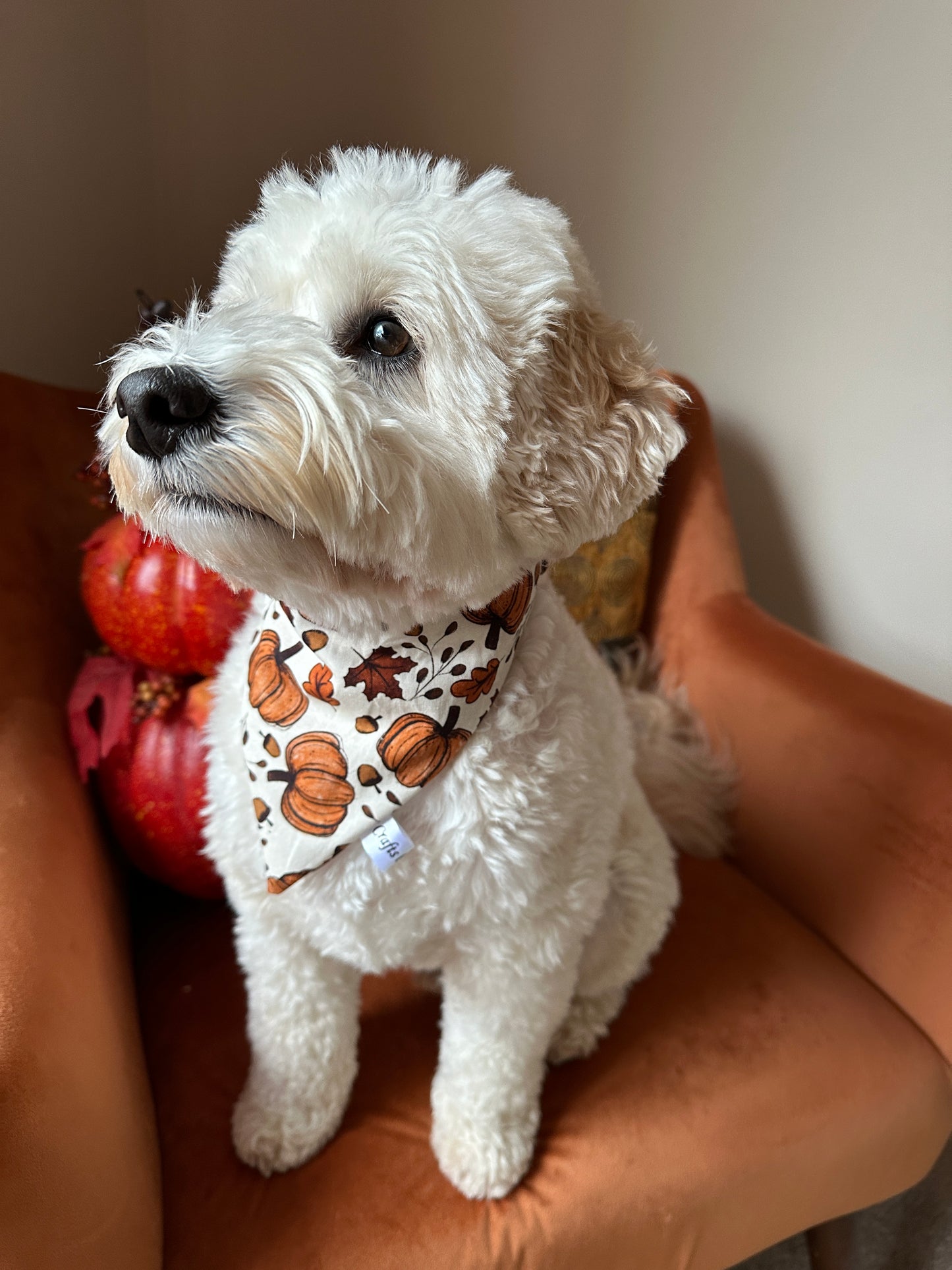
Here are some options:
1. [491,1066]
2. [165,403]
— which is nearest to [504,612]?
[165,403]

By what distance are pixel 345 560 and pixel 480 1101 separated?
0.64 meters

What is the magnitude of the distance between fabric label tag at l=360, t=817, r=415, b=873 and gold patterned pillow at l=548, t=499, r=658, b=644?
2.48ft

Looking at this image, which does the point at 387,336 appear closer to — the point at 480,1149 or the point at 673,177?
the point at 480,1149

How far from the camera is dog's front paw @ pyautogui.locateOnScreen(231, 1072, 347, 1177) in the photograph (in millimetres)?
858

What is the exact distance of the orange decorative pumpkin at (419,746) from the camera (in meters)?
0.75

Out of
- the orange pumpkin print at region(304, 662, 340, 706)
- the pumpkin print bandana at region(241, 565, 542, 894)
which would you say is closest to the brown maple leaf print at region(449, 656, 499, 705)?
the pumpkin print bandana at region(241, 565, 542, 894)

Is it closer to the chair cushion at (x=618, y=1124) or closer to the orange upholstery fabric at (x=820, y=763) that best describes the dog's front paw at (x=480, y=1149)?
the chair cushion at (x=618, y=1124)

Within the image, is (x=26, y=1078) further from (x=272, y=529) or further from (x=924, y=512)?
(x=924, y=512)

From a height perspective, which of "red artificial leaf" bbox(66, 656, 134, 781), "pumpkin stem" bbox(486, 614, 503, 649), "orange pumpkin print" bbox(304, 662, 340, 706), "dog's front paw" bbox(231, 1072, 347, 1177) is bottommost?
"dog's front paw" bbox(231, 1072, 347, 1177)

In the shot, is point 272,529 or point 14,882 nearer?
point 272,529

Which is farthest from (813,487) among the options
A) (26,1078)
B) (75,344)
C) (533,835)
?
(26,1078)

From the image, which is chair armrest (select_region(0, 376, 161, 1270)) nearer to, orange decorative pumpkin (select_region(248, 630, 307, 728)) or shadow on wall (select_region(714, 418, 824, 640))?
orange decorative pumpkin (select_region(248, 630, 307, 728))

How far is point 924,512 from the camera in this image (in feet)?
4.61

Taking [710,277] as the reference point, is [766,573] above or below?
below
